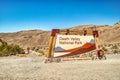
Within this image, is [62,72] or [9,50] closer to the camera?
[62,72]

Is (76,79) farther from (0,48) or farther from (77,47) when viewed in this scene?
(0,48)

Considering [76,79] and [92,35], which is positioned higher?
[92,35]

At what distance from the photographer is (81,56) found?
2130 centimetres

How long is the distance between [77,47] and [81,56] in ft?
3.11

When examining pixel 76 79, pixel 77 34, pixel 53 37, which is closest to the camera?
pixel 76 79

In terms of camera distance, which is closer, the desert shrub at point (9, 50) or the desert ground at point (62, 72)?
the desert ground at point (62, 72)

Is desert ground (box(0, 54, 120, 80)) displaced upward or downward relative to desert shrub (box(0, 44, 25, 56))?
downward

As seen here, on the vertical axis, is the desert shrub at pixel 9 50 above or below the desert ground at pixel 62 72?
above

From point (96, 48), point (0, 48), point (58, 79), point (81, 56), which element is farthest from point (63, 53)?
point (0, 48)

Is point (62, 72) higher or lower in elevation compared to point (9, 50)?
lower

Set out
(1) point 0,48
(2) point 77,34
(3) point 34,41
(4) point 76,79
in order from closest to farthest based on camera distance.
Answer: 1. (4) point 76,79
2. (2) point 77,34
3. (1) point 0,48
4. (3) point 34,41

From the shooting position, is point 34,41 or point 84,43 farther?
point 34,41

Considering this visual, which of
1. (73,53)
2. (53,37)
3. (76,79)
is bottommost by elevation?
(76,79)

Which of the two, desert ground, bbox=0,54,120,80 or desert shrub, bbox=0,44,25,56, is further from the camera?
desert shrub, bbox=0,44,25,56
